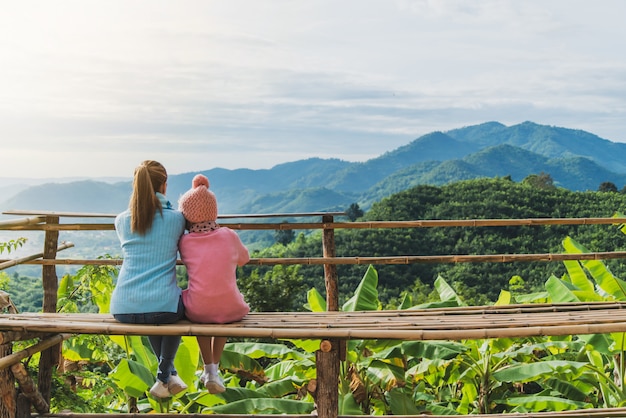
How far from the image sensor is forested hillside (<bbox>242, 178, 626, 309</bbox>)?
16.6 m

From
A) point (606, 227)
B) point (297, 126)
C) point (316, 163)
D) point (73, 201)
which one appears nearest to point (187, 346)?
point (606, 227)

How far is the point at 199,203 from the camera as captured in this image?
244 centimetres

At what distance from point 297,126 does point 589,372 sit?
35.1m

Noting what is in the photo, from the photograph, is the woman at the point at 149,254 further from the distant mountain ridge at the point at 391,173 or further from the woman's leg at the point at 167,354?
the distant mountain ridge at the point at 391,173

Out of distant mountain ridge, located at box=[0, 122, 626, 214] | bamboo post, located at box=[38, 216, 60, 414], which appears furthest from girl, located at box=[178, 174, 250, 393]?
distant mountain ridge, located at box=[0, 122, 626, 214]

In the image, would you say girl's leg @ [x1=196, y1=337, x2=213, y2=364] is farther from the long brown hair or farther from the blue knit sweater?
the long brown hair

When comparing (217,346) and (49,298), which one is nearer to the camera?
(217,346)

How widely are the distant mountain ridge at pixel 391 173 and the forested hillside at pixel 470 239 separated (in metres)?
20.4

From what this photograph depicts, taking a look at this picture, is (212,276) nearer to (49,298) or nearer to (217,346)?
(217,346)

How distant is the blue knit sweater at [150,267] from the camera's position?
2.42 m

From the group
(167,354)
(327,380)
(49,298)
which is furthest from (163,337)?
(49,298)

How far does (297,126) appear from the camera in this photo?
38344mm

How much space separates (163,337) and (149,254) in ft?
1.03

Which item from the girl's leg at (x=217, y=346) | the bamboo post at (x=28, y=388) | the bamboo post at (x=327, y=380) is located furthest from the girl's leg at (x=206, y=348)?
the bamboo post at (x=28, y=388)
